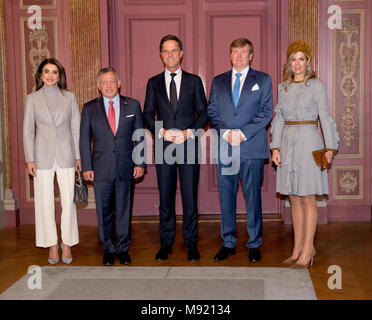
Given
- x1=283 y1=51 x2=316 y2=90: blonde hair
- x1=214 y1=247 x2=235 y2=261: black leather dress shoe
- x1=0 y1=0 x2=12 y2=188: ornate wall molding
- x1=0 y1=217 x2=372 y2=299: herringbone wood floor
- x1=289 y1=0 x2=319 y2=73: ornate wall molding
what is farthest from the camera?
x1=0 y1=0 x2=12 y2=188: ornate wall molding

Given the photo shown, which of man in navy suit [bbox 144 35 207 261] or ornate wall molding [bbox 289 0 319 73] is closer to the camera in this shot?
man in navy suit [bbox 144 35 207 261]

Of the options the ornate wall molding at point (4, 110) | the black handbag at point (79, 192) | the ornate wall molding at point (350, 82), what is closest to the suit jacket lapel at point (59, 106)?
the black handbag at point (79, 192)

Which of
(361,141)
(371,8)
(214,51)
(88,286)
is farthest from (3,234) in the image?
(371,8)

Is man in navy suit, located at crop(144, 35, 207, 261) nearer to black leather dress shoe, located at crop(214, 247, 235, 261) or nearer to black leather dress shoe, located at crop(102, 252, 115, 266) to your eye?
black leather dress shoe, located at crop(214, 247, 235, 261)

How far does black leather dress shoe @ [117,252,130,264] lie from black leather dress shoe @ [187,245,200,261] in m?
0.48

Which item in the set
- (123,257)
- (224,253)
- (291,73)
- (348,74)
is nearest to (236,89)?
(291,73)

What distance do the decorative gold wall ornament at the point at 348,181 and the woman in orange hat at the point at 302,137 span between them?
183cm

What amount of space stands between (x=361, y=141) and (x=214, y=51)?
6.20 ft

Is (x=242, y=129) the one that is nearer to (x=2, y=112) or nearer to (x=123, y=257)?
(x=123, y=257)

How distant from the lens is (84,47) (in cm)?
507

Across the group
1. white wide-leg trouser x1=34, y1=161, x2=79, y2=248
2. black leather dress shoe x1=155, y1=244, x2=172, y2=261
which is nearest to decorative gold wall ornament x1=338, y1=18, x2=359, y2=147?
black leather dress shoe x1=155, y1=244, x2=172, y2=261

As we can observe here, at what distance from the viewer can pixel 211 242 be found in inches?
172

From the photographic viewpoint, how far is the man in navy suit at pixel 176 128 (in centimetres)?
371

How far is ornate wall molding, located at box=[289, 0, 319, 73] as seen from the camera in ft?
16.1
